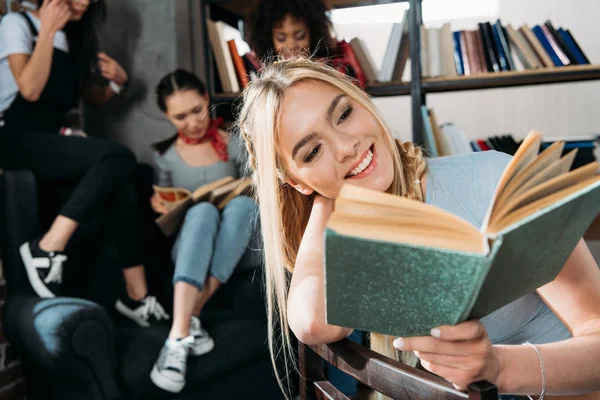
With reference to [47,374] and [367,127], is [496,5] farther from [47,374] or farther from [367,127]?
[47,374]

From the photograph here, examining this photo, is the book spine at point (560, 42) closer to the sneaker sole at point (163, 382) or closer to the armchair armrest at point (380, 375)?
the sneaker sole at point (163, 382)

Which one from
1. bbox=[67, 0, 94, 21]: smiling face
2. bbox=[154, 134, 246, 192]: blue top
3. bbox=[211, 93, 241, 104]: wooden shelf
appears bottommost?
bbox=[154, 134, 246, 192]: blue top

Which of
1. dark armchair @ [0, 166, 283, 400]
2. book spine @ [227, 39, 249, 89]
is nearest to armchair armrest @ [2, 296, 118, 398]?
dark armchair @ [0, 166, 283, 400]

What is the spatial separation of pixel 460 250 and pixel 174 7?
2.80m

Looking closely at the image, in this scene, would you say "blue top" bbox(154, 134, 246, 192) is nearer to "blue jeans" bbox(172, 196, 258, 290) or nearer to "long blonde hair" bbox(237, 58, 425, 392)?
"blue jeans" bbox(172, 196, 258, 290)

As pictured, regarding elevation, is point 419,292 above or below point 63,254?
above

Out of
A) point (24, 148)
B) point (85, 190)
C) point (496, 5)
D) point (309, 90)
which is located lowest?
point (85, 190)

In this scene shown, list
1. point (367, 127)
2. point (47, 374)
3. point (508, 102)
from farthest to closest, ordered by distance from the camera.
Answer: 1. point (508, 102)
2. point (47, 374)
3. point (367, 127)

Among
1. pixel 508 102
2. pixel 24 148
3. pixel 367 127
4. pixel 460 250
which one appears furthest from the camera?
pixel 508 102

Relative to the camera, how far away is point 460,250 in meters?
0.38

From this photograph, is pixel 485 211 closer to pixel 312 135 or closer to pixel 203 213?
pixel 312 135

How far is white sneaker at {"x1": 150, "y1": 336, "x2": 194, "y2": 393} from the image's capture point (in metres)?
1.77

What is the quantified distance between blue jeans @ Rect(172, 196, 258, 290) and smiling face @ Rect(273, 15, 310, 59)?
2.74 ft

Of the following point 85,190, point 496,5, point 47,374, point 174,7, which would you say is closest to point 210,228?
point 85,190
